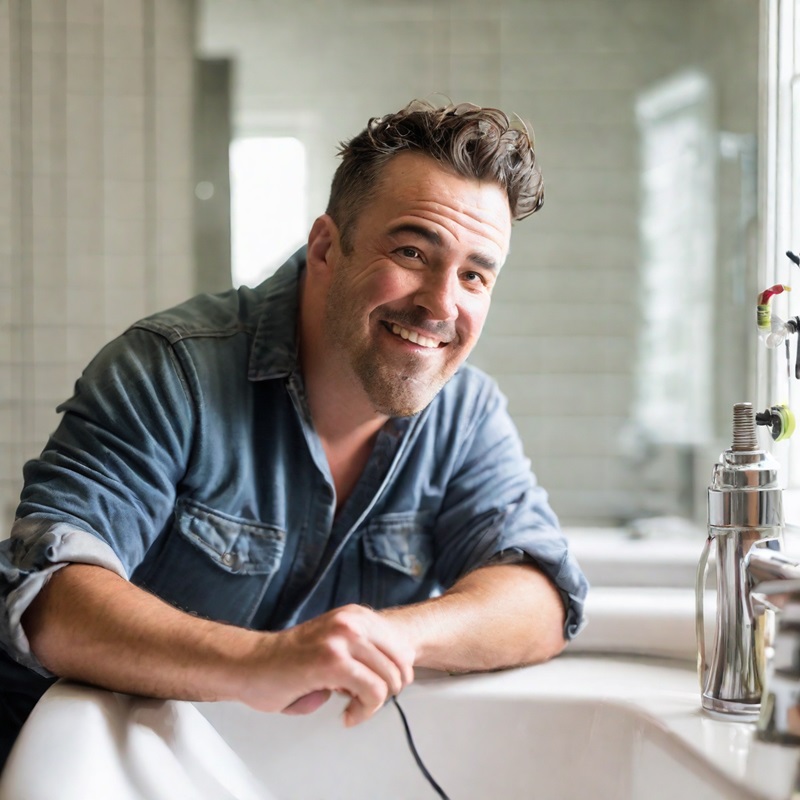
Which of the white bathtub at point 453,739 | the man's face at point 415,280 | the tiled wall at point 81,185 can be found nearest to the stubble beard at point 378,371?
the man's face at point 415,280

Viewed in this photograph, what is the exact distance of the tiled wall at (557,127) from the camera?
8.59 feet

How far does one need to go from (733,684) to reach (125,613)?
45 cm

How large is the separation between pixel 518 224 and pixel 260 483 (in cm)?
182

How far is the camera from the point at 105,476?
0.85 metres

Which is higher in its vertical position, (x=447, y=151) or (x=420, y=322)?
(x=447, y=151)

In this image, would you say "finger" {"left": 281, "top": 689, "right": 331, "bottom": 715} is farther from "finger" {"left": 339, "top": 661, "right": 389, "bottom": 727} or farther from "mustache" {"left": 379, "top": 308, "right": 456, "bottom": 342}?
"mustache" {"left": 379, "top": 308, "right": 456, "bottom": 342}

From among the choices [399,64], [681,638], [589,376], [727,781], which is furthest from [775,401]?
[399,64]

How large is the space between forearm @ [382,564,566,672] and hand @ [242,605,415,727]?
12cm

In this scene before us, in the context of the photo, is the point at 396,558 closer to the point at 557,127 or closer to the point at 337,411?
the point at 337,411

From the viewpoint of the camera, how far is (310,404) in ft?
3.45

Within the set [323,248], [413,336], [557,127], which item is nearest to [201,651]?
[413,336]

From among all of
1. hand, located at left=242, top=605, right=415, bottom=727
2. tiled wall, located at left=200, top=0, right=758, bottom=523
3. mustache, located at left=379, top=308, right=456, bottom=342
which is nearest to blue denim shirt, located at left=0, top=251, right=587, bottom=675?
mustache, located at left=379, top=308, right=456, bottom=342

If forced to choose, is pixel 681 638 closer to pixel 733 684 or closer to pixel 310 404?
pixel 733 684

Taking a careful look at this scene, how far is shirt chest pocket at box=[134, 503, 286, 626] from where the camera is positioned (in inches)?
38.2
